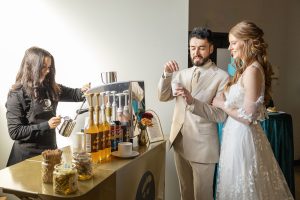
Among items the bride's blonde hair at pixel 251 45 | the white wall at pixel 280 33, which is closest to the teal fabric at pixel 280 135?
the bride's blonde hair at pixel 251 45

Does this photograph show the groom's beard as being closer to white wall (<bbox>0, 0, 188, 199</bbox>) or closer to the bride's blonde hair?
the bride's blonde hair

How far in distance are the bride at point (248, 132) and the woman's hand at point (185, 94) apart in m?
0.21

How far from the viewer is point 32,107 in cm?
222

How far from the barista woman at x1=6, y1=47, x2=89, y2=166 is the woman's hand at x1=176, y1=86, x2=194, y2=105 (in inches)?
34.5

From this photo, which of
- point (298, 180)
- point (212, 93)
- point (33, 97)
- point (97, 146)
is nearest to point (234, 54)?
point (212, 93)

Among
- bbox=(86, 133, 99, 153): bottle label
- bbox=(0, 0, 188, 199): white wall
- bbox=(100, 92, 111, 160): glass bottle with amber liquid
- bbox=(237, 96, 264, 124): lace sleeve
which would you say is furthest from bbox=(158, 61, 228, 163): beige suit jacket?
bbox=(86, 133, 99, 153): bottle label

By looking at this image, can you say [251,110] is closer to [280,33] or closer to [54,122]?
[54,122]

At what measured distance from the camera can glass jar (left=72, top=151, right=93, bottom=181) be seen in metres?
1.42

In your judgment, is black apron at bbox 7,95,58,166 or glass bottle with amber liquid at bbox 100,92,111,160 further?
black apron at bbox 7,95,58,166

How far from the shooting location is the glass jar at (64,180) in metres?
1.27

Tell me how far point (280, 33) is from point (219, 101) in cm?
326

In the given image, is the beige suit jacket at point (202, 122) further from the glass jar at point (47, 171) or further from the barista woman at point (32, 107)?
the glass jar at point (47, 171)

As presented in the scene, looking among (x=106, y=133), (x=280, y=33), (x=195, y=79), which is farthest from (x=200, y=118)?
(x=280, y=33)

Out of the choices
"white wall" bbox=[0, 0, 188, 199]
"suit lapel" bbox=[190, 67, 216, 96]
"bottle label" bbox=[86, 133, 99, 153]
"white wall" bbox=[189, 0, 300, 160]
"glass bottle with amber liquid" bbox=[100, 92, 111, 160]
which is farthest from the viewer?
"white wall" bbox=[189, 0, 300, 160]
